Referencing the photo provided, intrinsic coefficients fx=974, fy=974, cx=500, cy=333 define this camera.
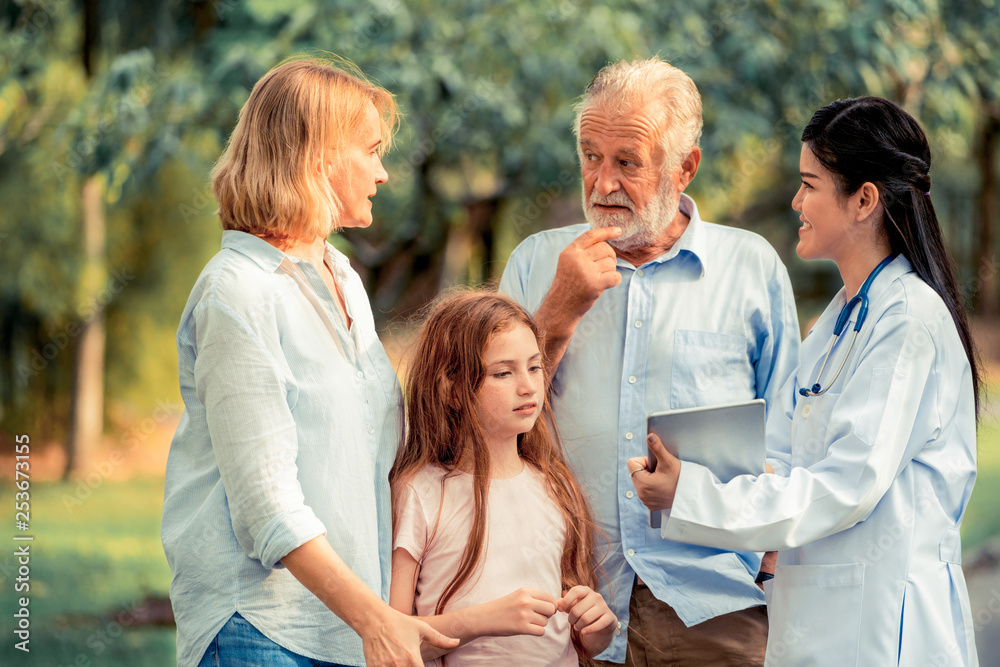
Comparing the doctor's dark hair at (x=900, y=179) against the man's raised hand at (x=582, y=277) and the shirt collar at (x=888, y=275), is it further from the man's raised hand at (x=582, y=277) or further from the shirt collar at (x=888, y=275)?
the man's raised hand at (x=582, y=277)

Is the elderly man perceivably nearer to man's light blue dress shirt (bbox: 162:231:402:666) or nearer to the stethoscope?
the stethoscope

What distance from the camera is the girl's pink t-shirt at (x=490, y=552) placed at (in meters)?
2.25

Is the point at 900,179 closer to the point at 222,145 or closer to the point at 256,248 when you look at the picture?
the point at 256,248

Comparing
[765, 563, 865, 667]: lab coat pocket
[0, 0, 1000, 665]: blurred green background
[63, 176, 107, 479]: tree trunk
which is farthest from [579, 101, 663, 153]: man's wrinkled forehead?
[63, 176, 107, 479]: tree trunk

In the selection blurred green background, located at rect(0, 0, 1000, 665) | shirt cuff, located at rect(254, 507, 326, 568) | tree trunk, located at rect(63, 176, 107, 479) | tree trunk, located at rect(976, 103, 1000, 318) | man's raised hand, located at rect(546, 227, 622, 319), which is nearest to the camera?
shirt cuff, located at rect(254, 507, 326, 568)

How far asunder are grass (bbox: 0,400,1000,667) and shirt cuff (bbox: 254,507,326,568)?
16.5 feet

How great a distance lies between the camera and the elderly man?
8.38 feet

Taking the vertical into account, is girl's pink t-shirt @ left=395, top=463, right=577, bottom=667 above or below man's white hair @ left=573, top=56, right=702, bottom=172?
below

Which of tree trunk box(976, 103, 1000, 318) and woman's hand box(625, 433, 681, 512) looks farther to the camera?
tree trunk box(976, 103, 1000, 318)

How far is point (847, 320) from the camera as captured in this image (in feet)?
7.51

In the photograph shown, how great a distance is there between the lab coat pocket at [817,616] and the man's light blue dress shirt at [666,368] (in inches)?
12.8

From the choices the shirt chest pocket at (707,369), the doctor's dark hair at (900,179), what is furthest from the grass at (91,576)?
the doctor's dark hair at (900,179)

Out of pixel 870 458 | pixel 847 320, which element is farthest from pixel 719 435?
pixel 847 320

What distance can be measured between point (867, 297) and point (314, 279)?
1251mm
